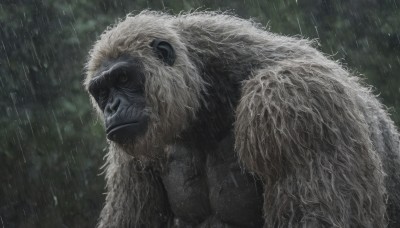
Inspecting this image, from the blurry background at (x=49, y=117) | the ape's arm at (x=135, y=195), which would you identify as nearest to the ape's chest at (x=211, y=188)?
the ape's arm at (x=135, y=195)

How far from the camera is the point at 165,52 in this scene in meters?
4.00

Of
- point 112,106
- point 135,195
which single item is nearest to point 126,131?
point 112,106

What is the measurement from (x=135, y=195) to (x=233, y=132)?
79 cm

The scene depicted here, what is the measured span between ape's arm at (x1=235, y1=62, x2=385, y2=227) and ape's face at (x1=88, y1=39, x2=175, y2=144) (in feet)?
1.77

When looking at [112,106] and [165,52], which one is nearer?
[112,106]

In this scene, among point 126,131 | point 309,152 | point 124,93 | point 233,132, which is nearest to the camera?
point 309,152

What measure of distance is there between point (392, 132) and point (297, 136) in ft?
3.93

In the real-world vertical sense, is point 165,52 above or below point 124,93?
above

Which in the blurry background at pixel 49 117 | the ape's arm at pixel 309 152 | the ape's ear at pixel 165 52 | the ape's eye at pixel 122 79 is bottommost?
the blurry background at pixel 49 117

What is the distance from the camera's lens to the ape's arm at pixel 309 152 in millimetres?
3479

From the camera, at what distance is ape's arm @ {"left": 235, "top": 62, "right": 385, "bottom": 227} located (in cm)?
348

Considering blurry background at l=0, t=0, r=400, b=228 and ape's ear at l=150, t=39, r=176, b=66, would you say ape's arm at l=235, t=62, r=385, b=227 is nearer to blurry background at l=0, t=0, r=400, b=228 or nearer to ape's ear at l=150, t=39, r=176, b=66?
ape's ear at l=150, t=39, r=176, b=66

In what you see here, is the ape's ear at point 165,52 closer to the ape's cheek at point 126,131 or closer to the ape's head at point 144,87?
the ape's head at point 144,87

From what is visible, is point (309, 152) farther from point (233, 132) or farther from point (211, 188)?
point (211, 188)
